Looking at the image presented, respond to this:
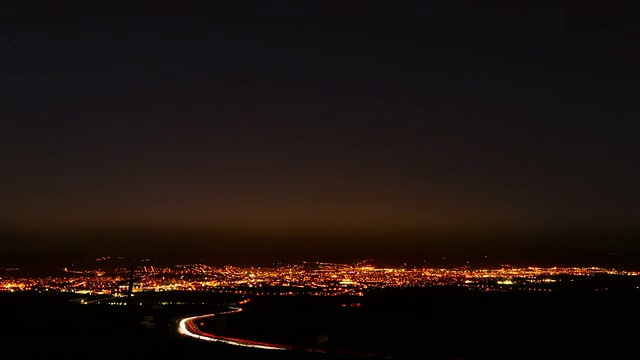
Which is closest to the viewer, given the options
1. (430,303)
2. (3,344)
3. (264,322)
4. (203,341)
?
(3,344)

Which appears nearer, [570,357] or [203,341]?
Result: [203,341]

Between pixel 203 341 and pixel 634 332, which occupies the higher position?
pixel 203 341

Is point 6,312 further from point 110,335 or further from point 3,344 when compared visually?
point 3,344

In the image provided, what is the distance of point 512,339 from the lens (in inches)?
2822

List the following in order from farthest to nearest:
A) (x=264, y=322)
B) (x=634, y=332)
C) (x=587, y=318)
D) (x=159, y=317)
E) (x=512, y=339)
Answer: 1. (x=587, y=318)
2. (x=634, y=332)
3. (x=512, y=339)
4. (x=264, y=322)
5. (x=159, y=317)

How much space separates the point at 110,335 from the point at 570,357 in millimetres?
34837

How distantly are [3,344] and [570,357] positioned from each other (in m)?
40.8

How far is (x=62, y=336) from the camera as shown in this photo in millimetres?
35438

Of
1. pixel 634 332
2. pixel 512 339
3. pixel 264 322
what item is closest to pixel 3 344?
pixel 264 322

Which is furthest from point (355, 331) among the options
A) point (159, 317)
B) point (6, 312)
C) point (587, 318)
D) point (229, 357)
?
point (587, 318)

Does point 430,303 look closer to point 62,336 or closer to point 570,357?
point 570,357

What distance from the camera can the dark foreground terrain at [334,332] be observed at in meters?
30.2

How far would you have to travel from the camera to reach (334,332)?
59125 millimetres

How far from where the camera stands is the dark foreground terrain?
30.2 metres
